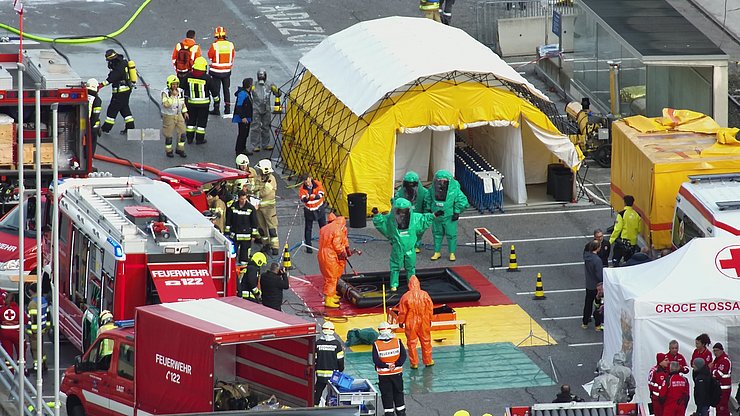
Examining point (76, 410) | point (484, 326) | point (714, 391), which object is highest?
point (714, 391)

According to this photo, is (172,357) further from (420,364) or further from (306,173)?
(306,173)

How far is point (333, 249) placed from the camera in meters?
28.4

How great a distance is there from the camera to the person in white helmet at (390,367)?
23.6 metres

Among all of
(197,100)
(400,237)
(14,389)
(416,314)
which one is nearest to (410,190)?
(400,237)

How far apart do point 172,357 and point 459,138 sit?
1539 cm

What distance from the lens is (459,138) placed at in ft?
118

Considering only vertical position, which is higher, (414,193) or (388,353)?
(414,193)

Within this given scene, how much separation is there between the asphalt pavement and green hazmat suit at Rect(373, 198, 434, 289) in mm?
1666

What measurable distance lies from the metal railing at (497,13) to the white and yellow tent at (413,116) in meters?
8.85

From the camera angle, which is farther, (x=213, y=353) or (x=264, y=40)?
(x=264, y=40)

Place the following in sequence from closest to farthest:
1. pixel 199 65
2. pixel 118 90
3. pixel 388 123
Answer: pixel 388 123
pixel 199 65
pixel 118 90

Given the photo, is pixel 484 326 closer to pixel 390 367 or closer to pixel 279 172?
pixel 390 367

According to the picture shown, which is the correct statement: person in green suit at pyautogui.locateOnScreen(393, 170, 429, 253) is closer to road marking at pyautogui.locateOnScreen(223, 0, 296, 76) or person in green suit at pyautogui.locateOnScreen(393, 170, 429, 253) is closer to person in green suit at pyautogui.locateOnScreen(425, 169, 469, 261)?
person in green suit at pyautogui.locateOnScreen(425, 169, 469, 261)

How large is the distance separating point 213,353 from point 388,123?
41.1ft
